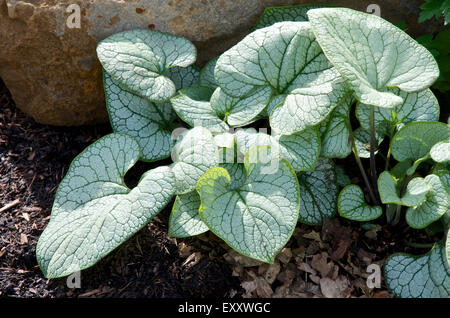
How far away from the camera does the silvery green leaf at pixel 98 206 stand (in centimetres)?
194

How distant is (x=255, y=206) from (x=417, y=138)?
796mm

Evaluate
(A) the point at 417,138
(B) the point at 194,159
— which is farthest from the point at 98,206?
(A) the point at 417,138

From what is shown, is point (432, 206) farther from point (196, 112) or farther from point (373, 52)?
point (196, 112)

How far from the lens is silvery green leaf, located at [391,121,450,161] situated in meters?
2.09

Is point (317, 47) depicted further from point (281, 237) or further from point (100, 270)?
point (100, 270)

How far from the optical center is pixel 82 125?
106 inches

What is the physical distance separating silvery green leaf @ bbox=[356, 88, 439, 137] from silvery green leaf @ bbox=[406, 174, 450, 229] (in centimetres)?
34

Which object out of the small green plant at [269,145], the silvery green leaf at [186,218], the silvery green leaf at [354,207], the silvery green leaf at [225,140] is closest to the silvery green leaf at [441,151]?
the small green plant at [269,145]

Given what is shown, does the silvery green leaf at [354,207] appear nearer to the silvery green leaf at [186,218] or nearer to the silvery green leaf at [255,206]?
the silvery green leaf at [255,206]

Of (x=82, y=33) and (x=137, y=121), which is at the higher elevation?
(x=82, y=33)

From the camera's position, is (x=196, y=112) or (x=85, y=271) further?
(x=196, y=112)

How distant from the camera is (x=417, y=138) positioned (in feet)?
6.98

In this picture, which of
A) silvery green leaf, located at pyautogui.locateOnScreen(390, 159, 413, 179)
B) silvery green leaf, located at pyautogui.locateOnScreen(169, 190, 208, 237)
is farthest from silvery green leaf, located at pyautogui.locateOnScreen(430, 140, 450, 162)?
silvery green leaf, located at pyautogui.locateOnScreen(169, 190, 208, 237)

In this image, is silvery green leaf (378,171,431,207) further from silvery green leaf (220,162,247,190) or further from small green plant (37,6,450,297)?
silvery green leaf (220,162,247,190)
